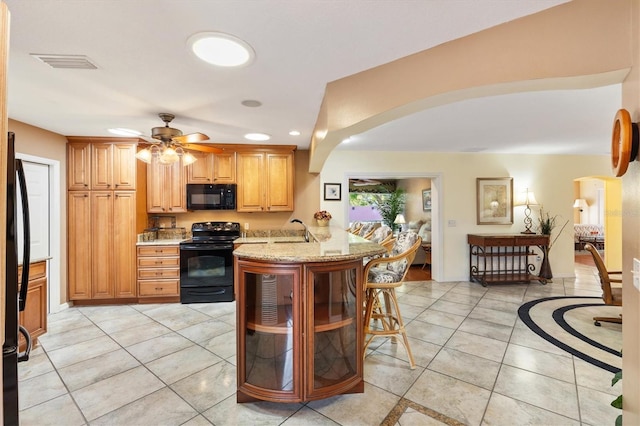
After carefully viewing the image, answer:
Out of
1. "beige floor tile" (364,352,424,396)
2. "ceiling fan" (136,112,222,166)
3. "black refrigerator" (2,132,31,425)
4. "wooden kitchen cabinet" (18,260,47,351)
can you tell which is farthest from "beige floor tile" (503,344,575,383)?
"wooden kitchen cabinet" (18,260,47,351)

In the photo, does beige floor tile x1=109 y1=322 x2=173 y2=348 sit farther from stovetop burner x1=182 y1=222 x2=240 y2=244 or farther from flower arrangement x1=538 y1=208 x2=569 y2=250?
flower arrangement x1=538 y1=208 x2=569 y2=250

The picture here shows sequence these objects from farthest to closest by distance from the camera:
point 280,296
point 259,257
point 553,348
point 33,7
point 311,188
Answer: point 311,188 → point 553,348 → point 280,296 → point 259,257 → point 33,7

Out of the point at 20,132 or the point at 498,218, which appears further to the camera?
the point at 498,218

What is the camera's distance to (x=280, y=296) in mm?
1909

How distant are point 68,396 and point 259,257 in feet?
5.81

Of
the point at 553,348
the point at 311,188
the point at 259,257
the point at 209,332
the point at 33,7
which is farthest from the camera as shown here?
the point at 311,188

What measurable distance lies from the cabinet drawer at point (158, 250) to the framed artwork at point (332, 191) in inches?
96.7

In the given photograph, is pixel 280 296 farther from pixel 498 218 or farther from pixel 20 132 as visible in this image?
pixel 498 218

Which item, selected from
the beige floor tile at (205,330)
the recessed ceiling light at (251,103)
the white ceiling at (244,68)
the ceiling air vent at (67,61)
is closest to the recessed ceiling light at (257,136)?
the white ceiling at (244,68)

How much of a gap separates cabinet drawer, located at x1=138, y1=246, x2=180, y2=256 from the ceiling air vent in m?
2.55

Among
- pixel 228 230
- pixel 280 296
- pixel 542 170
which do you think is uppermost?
pixel 542 170

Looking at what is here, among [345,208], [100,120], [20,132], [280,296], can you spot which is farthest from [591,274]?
[20,132]

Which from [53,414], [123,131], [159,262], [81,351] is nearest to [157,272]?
[159,262]

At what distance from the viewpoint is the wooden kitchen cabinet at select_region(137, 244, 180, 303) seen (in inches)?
156
